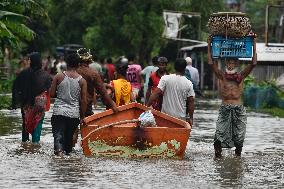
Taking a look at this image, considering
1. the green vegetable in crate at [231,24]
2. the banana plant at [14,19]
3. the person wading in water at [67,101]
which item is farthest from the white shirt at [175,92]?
the banana plant at [14,19]

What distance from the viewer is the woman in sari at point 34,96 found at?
1858 cm

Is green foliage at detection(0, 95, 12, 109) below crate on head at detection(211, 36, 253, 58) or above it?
below

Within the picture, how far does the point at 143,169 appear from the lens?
14258 millimetres

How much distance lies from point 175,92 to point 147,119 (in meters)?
0.85

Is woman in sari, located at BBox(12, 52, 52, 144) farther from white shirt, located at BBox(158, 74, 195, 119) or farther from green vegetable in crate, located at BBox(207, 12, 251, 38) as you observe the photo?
green vegetable in crate, located at BBox(207, 12, 251, 38)

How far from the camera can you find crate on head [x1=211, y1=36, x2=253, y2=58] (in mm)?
17109

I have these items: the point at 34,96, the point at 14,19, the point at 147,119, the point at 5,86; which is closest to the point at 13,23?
the point at 14,19

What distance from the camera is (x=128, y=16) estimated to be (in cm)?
5466

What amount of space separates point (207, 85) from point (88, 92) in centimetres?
4176

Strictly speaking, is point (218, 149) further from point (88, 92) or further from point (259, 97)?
point (259, 97)

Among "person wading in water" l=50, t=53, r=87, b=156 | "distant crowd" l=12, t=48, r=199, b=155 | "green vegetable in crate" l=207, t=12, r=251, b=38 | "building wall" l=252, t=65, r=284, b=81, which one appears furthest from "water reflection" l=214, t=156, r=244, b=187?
"building wall" l=252, t=65, r=284, b=81

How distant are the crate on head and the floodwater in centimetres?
162

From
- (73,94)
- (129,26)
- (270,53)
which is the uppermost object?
(129,26)

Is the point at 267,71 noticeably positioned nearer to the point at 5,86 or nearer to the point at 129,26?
the point at 129,26
